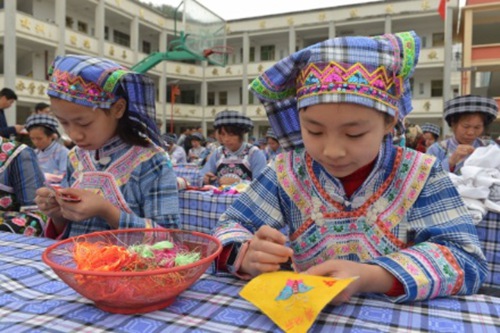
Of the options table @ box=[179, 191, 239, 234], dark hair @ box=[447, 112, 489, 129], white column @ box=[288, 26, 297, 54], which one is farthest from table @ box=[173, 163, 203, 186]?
white column @ box=[288, 26, 297, 54]

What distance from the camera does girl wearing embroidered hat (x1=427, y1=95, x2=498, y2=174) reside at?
10.7 feet

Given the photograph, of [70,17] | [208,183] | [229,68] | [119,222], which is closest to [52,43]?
[70,17]

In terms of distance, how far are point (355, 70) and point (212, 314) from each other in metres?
0.64

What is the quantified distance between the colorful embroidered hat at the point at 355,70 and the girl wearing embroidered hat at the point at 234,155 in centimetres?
396

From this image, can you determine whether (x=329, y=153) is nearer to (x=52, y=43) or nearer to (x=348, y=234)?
(x=348, y=234)

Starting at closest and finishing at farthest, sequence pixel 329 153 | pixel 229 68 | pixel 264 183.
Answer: pixel 329 153 < pixel 264 183 < pixel 229 68

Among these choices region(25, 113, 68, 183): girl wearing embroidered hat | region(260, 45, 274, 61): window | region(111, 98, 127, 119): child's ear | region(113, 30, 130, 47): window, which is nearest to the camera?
region(111, 98, 127, 119): child's ear

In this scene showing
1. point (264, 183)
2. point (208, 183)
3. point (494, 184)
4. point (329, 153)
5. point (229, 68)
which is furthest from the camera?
point (229, 68)

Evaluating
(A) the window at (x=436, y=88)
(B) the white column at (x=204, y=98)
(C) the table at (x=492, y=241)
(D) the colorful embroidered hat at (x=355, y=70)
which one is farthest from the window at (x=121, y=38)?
(D) the colorful embroidered hat at (x=355, y=70)

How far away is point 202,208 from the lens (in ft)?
9.12

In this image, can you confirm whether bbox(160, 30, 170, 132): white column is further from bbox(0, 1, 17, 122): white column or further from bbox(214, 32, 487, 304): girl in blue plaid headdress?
bbox(214, 32, 487, 304): girl in blue plaid headdress

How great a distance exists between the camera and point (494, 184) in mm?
1813

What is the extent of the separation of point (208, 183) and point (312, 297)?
4193 mm

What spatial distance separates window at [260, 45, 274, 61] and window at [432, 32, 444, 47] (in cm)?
874
